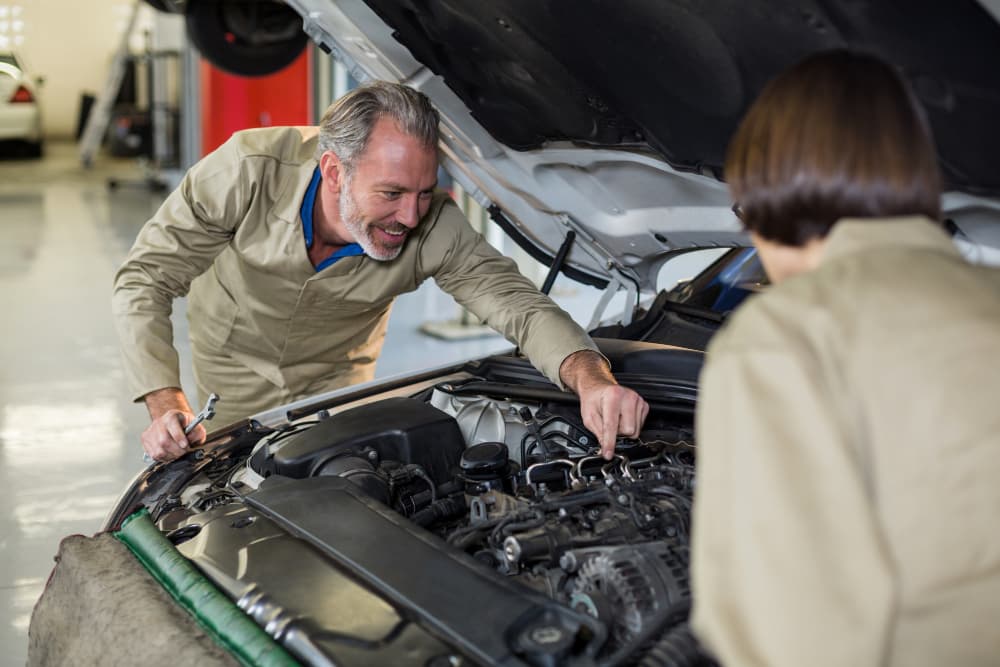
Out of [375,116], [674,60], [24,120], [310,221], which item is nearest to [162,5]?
[310,221]

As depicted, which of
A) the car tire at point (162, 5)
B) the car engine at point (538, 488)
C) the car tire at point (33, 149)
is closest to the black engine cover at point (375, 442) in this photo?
the car engine at point (538, 488)

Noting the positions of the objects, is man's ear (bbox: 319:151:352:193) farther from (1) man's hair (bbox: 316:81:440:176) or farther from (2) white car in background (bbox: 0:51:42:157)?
(2) white car in background (bbox: 0:51:42:157)

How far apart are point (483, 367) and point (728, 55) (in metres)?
1.01

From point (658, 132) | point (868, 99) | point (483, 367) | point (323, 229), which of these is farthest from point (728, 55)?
point (323, 229)

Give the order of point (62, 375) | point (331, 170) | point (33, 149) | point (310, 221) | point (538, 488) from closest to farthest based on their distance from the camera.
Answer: point (538, 488), point (331, 170), point (310, 221), point (62, 375), point (33, 149)

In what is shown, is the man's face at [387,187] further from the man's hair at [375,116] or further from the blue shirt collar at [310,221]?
the blue shirt collar at [310,221]

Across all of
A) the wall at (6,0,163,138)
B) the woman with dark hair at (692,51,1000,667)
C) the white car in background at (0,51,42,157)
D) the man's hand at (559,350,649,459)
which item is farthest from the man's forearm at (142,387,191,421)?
the wall at (6,0,163,138)

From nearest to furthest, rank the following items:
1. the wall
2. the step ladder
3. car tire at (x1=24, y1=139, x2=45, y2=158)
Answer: the step ladder < car tire at (x1=24, y1=139, x2=45, y2=158) < the wall

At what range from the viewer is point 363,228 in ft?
7.49

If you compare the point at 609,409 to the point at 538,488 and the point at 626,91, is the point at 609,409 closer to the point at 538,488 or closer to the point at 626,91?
the point at 538,488

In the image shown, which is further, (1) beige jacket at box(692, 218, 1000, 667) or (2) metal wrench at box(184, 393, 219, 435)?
(2) metal wrench at box(184, 393, 219, 435)

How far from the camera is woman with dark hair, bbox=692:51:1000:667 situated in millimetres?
825

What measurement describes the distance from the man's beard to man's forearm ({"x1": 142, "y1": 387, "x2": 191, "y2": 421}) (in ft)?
1.70

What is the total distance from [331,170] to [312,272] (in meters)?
0.28
